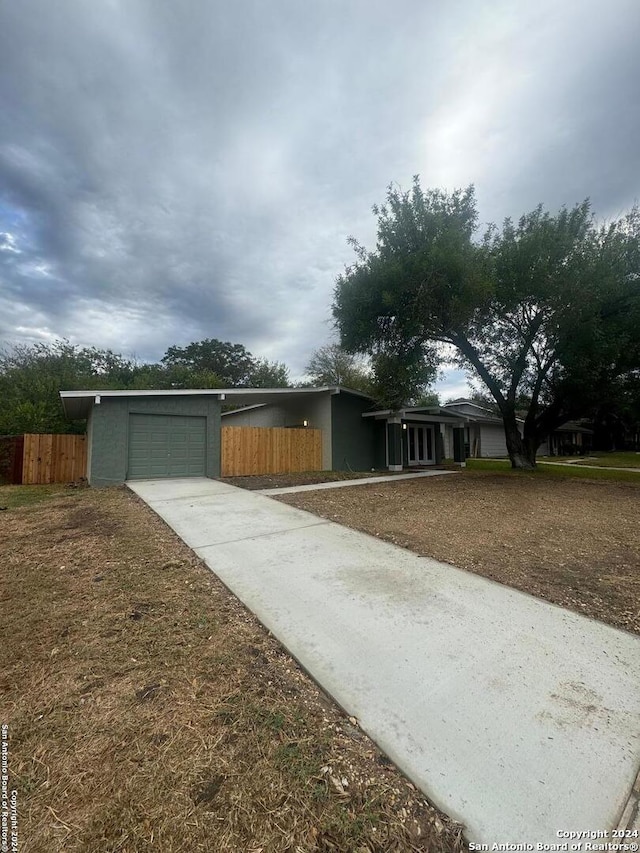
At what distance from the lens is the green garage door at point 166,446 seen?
1166 cm

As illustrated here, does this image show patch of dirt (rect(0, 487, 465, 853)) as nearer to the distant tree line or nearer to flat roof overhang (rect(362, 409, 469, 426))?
flat roof overhang (rect(362, 409, 469, 426))

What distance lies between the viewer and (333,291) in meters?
12.0

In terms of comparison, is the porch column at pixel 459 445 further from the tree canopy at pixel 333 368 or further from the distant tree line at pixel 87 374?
the distant tree line at pixel 87 374

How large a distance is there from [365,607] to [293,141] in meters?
10.6

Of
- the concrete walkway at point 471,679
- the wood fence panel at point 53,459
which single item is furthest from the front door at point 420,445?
the concrete walkway at point 471,679

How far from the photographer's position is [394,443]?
52.2 ft

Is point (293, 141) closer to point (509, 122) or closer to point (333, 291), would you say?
point (333, 291)

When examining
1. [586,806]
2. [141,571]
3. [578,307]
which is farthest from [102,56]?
[578,307]

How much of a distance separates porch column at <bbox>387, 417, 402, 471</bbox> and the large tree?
13.7 feet

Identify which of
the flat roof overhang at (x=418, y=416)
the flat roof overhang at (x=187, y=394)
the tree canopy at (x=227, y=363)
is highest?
the tree canopy at (x=227, y=363)

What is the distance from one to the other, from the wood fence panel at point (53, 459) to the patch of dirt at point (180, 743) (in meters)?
12.0

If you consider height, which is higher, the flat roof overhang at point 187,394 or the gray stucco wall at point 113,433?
the flat roof overhang at point 187,394

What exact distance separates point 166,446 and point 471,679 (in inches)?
460

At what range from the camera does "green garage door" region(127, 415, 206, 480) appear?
38.2 ft
